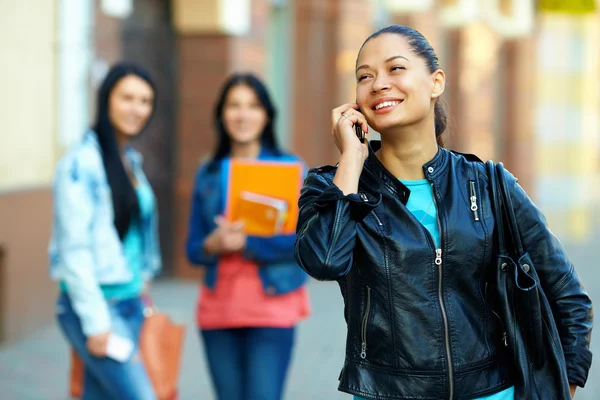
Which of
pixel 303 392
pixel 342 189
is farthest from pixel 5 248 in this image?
pixel 342 189

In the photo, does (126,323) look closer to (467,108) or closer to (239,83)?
(239,83)

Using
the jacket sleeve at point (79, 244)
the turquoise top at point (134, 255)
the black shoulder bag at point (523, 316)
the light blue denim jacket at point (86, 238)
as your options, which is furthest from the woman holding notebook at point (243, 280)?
the black shoulder bag at point (523, 316)

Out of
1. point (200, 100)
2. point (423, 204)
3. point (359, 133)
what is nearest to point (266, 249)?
point (359, 133)

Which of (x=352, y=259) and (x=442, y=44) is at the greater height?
(x=442, y=44)

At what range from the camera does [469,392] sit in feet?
8.86

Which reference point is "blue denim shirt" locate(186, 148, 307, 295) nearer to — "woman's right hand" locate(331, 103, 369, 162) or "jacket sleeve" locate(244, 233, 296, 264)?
"jacket sleeve" locate(244, 233, 296, 264)

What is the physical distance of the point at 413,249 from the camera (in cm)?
269

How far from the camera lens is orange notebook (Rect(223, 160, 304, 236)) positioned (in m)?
4.93

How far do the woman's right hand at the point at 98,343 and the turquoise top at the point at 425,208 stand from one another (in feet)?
5.60

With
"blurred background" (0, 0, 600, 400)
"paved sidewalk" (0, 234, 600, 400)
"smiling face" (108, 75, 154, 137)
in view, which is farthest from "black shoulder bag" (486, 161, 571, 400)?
"paved sidewalk" (0, 234, 600, 400)

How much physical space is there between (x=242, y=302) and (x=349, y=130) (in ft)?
6.78

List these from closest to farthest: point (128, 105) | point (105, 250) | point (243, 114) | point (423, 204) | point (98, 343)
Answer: point (423, 204) → point (98, 343) → point (105, 250) → point (128, 105) → point (243, 114)

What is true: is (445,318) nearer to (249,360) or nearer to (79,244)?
(79,244)

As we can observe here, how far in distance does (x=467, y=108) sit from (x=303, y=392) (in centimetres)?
1394
